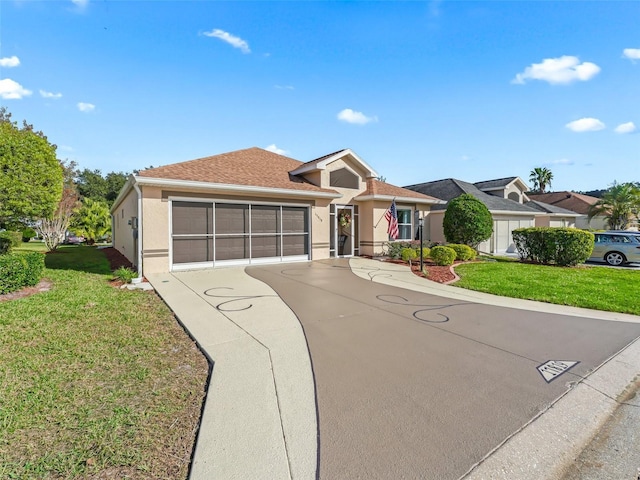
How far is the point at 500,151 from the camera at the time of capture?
1730cm

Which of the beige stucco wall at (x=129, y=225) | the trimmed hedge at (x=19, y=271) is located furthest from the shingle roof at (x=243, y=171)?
the trimmed hedge at (x=19, y=271)

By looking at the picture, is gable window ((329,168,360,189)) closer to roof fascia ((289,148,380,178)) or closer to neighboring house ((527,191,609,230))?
roof fascia ((289,148,380,178))

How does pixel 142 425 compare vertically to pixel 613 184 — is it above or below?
below

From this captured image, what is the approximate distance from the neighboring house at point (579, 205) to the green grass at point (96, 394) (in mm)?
36541

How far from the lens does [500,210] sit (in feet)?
65.6

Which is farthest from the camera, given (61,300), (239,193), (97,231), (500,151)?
(97,231)

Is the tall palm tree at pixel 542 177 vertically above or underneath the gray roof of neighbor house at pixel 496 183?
above

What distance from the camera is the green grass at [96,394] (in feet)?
7.43

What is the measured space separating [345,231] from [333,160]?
3.78 metres

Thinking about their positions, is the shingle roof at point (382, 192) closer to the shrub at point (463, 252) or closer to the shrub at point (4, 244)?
the shrub at point (463, 252)

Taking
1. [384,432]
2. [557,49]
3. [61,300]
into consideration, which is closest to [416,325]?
[384,432]

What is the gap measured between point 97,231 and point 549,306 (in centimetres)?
3428

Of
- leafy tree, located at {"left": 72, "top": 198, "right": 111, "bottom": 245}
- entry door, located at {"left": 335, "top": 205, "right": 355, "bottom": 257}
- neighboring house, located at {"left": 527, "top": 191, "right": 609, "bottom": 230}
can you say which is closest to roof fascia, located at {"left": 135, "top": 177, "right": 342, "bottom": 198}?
entry door, located at {"left": 335, "top": 205, "right": 355, "bottom": 257}

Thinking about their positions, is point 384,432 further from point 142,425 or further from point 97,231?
point 97,231
